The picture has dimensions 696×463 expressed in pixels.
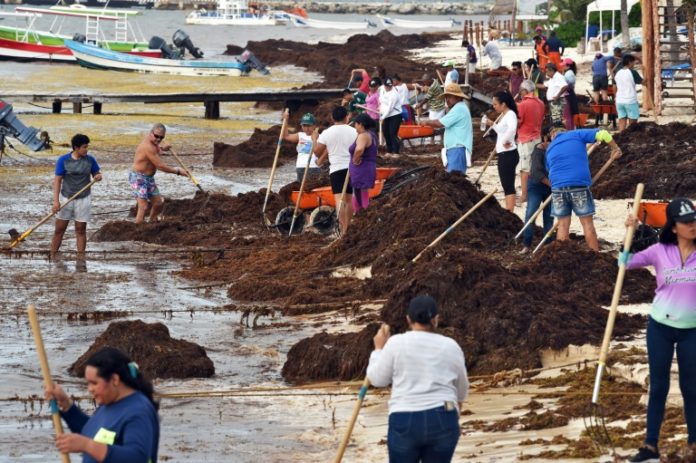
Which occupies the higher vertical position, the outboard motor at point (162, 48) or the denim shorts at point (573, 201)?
the denim shorts at point (573, 201)

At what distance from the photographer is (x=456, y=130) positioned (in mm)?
16531

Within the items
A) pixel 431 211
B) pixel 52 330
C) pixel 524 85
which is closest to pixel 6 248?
pixel 52 330

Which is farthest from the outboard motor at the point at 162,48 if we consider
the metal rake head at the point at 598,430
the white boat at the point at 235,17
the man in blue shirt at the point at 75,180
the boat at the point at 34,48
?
the white boat at the point at 235,17

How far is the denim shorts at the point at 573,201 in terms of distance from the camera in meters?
13.4

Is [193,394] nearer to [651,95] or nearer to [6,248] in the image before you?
[6,248]

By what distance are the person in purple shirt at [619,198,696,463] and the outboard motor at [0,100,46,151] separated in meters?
19.8

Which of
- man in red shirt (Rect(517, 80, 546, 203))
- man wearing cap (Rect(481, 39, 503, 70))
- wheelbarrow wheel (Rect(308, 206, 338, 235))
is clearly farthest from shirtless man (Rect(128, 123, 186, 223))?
man wearing cap (Rect(481, 39, 503, 70))

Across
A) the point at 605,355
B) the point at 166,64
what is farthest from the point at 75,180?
the point at 166,64

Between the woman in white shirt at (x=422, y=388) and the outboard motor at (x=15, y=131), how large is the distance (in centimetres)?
2030

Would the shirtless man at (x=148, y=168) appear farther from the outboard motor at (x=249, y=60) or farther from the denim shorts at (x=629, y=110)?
the outboard motor at (x=249, y=60)

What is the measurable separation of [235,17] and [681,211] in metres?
108

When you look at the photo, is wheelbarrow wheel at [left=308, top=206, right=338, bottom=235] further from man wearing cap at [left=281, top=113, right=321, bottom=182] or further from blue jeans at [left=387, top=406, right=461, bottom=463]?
blue jeans at [left=387, top=406, right=461, bottom=463]

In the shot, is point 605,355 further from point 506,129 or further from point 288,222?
point 288,222

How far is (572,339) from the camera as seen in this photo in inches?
427
